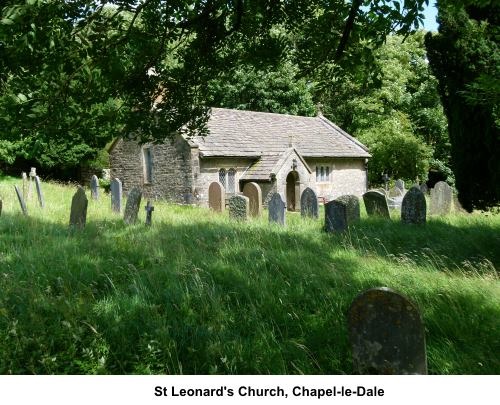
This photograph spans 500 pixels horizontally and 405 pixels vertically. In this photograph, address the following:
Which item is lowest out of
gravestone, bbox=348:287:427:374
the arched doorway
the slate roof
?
the arched doorway

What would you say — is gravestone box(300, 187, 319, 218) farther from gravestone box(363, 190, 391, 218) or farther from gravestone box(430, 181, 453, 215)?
gravestone box(430, 181, 453, 215)

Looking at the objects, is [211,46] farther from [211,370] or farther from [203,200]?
[203,200]

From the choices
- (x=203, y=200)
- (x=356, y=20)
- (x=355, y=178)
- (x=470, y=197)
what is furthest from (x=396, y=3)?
(x=355, y=178)

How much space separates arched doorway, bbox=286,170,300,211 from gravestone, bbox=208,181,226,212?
677 cm

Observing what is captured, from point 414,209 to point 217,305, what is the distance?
7.72 metres

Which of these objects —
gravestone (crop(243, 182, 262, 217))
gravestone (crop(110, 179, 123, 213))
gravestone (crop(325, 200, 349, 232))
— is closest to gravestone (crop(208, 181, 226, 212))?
gravestone (crop(243, 182, 262, 217))

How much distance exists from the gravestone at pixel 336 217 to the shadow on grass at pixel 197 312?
243cm

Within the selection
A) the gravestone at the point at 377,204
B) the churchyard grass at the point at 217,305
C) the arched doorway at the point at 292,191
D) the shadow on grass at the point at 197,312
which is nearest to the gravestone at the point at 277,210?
the gravestone at the point at 377,204

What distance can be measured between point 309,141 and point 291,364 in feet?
79.2

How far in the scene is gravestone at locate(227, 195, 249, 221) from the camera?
13.6m

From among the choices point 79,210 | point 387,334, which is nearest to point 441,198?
point 79,210

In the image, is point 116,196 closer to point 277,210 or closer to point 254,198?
point 254,198

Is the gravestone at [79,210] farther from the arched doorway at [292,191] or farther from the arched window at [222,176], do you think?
the arched doorway at [292,191]

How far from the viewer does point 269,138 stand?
1014 inches
